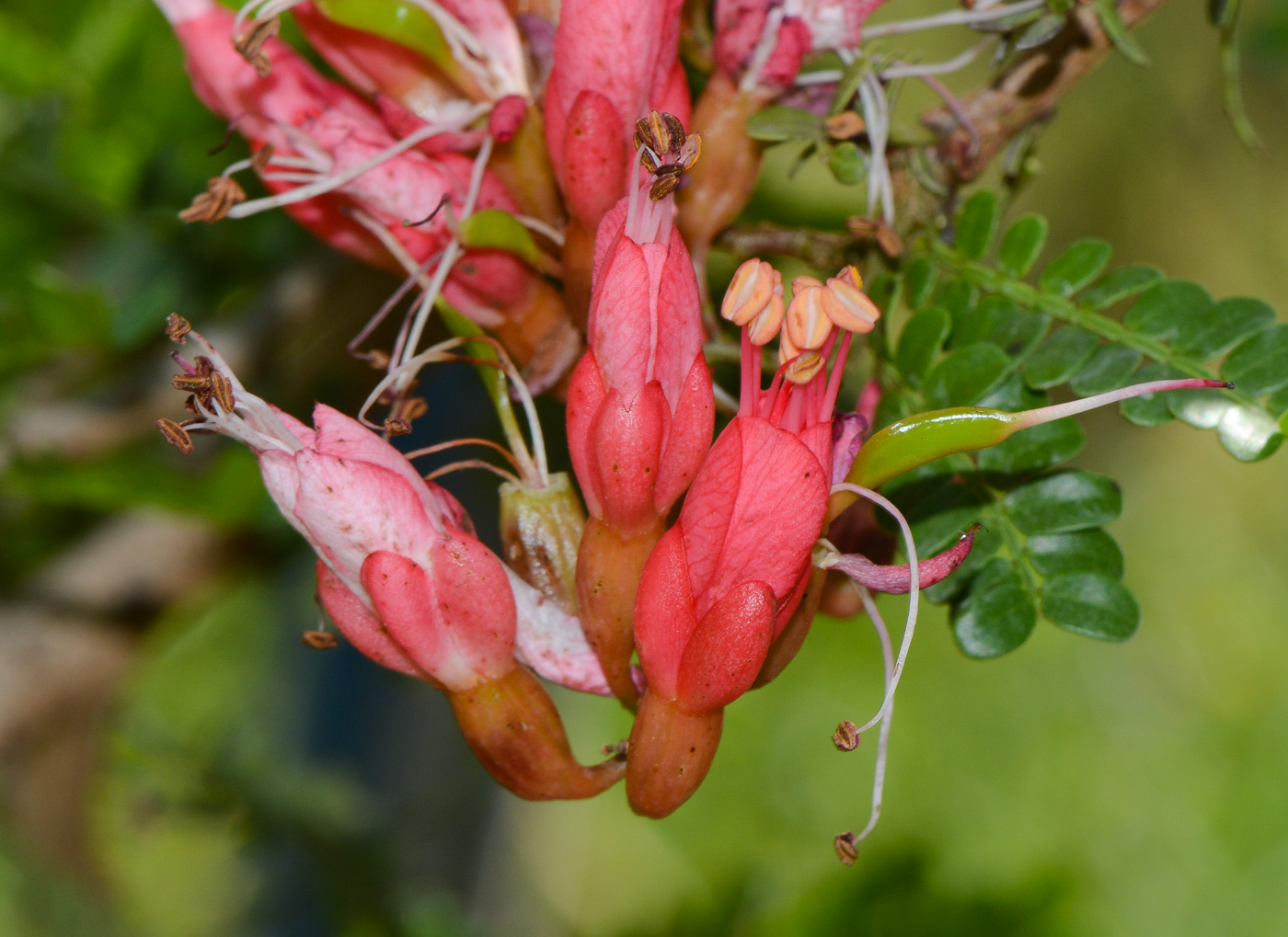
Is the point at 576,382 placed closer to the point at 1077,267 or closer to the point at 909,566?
the point at 909,566

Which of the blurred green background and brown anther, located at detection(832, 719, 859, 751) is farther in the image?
the blurred green background

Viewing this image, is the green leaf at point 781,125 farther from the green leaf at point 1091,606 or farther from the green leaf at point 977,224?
the green leaf at point 1091,606

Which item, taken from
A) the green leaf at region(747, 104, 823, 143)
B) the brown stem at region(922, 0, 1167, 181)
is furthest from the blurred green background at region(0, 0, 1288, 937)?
the green leaf at region(747, 104, 823, 143)

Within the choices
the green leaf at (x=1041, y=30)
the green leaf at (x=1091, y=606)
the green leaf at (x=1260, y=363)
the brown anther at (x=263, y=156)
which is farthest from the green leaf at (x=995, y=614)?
the brown anther at (x=263, y=156)

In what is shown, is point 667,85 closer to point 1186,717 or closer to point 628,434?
point 628,434

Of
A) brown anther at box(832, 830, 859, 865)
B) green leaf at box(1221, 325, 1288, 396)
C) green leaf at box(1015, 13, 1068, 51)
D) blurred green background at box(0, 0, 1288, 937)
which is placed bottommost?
blurred green background at box(0, 0, 1288, 937)

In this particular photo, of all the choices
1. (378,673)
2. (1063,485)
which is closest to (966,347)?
(1063,485)

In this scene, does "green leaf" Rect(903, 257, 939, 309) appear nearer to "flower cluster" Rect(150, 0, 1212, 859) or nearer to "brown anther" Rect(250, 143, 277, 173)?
"flower cluster" Rect(150, 0, 1212, 859)
